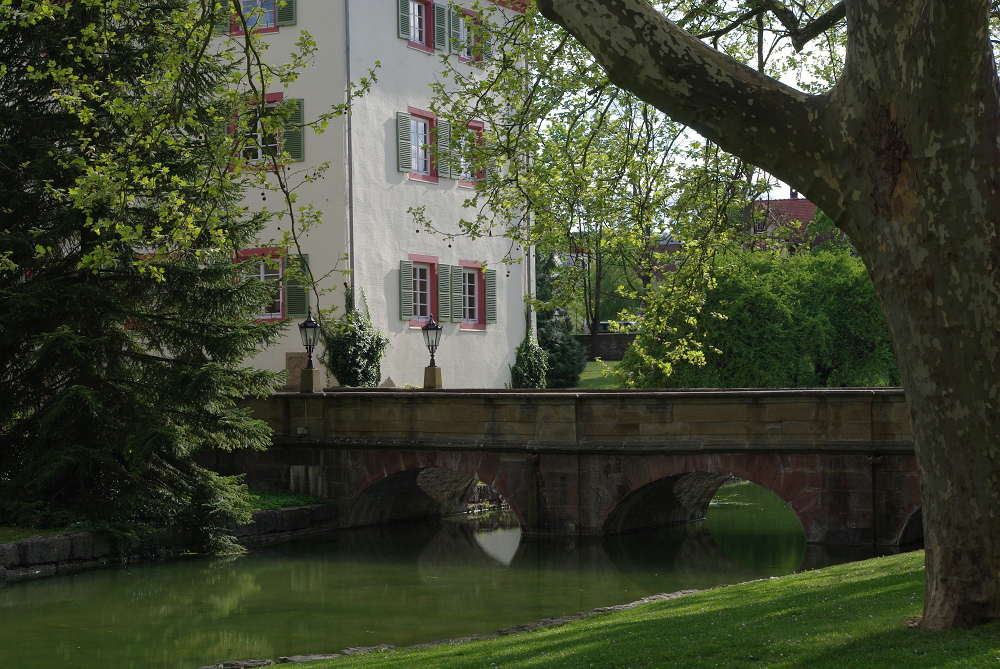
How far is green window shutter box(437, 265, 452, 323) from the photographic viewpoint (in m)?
27.7

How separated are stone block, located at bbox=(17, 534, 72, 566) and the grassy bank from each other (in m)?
7.05

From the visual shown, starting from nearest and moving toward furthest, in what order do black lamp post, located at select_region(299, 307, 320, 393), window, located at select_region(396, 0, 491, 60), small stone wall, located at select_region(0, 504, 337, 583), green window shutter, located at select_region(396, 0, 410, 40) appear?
small stone wall, located at select_region(0, 504, 337, 583)
black lamp post, located at select_region(299, 307, 320, 393)
green window shutter, located at select_region(396, 0, 410, 40)
window, located at select_region(396, 0, 491, 60)

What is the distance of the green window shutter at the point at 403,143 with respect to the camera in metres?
26.6

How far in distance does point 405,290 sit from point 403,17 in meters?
5.92

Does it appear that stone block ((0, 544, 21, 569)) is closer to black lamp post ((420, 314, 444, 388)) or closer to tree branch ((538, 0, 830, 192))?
black lamp post ((420, 314, 444, 388))

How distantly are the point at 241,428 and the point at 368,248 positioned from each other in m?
9.13

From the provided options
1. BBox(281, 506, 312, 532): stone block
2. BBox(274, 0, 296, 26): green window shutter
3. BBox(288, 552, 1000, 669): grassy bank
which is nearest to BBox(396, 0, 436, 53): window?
BBox(274, 0, 296, 26): green window shutter

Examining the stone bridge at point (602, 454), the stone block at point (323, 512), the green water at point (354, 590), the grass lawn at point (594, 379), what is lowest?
the green water at point (354, 590)

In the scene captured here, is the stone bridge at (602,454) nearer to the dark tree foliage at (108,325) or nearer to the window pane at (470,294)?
Answer: the dark tree foliage at (108,325)

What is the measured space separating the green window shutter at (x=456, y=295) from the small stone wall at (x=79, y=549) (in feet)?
33.5

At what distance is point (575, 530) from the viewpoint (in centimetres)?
1825

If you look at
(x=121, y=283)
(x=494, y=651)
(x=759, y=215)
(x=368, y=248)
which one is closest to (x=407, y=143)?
(x=368, y=248)

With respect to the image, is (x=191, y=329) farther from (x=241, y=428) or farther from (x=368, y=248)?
(x=368, y=248)

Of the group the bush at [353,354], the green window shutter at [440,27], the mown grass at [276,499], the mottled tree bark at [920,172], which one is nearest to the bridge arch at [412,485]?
the mown grass at [276,499]
